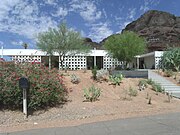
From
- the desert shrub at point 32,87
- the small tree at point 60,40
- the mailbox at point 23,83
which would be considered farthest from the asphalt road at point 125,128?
the small tree at point 60,40

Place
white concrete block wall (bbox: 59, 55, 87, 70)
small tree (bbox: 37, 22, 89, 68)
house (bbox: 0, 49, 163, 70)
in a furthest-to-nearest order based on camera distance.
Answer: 1. white concrete block wall (bbox: 59, 55, 87, 70)
2. house (bbox: 0, 49, 163, 70)
3. small tree (bbox: 37, 22, 89, 68)

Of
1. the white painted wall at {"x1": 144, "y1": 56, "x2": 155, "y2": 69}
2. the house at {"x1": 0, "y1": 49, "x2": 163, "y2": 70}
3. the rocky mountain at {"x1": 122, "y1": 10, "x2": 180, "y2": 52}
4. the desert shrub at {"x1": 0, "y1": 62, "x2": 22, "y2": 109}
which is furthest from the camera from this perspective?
the rocky mountain at {"x1": 122, "y1": 10, "x2": 180, "y2": 52}

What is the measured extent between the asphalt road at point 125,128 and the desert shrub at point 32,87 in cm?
223

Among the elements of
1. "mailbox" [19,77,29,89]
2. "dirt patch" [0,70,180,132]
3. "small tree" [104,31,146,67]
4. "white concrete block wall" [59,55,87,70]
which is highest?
"small tree" [104,31,146,67]

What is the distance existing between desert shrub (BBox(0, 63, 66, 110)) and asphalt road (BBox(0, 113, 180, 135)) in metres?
2.23

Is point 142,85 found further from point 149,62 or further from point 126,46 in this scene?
point 149,62

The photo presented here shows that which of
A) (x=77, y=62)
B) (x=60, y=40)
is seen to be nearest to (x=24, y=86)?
(x=60, y=40)

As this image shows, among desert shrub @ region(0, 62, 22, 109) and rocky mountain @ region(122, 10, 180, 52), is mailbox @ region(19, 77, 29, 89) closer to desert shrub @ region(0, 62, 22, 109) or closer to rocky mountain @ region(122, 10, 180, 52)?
desert shrub @ region(0, 62, 22, 109)

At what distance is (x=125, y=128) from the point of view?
6707mm

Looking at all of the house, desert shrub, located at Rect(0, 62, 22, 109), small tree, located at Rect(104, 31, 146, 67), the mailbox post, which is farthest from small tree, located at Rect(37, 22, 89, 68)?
the mailbox post

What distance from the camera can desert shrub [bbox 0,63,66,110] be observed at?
8406 mm

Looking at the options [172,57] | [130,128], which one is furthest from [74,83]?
[172,57]

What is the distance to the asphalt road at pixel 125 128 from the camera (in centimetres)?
623

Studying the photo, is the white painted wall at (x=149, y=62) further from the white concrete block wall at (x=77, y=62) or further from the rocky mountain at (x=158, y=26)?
the rocky mountain at (x=158, y=26)
